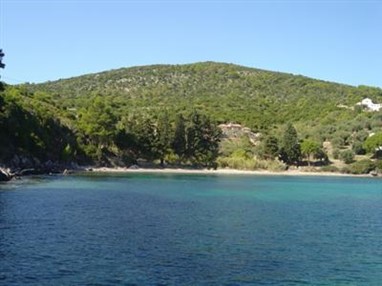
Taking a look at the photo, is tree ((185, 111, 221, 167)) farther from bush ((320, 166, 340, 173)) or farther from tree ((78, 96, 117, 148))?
bush ((320, 166, 340, 173))

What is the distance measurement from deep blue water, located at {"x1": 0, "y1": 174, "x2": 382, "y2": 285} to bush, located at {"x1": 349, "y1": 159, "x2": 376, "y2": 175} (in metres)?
75.7

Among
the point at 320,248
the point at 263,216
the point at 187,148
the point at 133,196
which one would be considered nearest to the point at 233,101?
the point at 187,148

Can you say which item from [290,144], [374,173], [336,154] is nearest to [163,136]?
[290,144]

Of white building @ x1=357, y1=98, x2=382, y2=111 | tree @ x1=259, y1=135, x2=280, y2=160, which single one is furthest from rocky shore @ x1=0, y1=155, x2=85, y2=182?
white building @ x1=357, y1=98, x2=382, y2=111

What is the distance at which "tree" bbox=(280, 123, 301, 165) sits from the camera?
129 m

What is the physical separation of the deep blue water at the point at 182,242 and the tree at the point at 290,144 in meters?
74.8

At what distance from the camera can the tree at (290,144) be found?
422 feet

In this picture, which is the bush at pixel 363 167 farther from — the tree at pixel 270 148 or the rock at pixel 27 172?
the rock at pixel 27 172

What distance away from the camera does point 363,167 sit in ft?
417

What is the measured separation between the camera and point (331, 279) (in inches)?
912

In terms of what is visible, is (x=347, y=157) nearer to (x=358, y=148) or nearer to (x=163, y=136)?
(x=358, y=148)

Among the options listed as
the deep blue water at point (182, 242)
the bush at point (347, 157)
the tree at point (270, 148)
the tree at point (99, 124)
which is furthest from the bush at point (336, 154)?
the deep blue water at point (182, 242)

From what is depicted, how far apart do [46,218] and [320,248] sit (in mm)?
18954

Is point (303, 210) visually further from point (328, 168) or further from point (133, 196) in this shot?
point (328, 168)
